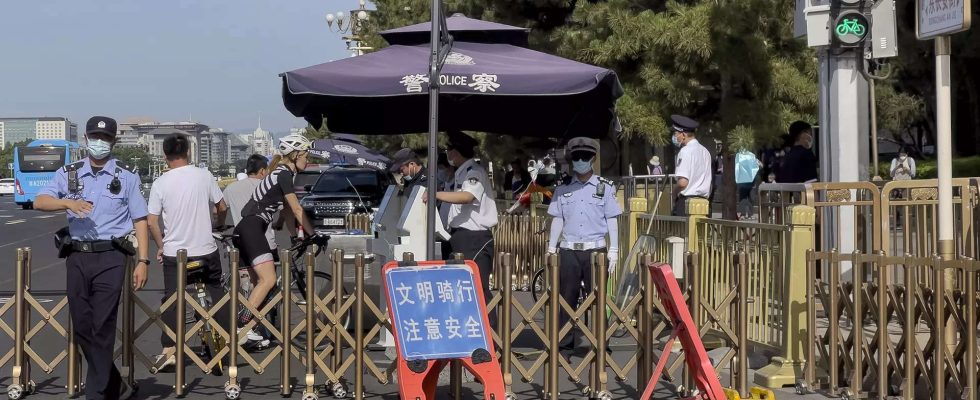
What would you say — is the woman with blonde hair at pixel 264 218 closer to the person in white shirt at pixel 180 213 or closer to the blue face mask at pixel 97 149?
the person in white shirt at pixel 180 213

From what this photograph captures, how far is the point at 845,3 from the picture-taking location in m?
11.1

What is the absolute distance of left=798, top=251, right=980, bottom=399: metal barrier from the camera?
7.21 m

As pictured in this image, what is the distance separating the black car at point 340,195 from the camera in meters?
29.1

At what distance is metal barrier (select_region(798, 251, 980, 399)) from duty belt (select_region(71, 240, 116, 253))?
4288mm

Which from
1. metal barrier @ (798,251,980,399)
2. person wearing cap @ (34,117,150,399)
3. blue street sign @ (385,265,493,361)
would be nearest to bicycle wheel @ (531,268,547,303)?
metal barrier @ (798,251,980,399)

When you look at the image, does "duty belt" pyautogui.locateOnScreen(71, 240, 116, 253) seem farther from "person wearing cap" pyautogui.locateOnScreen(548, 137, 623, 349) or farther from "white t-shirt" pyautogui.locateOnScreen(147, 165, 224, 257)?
"person wearing cap" pyautogui.locateOnScreen(548, 137, 623, 349)

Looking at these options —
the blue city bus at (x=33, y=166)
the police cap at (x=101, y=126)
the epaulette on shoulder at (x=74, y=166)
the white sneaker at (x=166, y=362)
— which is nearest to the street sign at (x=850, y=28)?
the white sneaker at (x=166, y=362)

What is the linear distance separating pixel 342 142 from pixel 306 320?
29.2 meters

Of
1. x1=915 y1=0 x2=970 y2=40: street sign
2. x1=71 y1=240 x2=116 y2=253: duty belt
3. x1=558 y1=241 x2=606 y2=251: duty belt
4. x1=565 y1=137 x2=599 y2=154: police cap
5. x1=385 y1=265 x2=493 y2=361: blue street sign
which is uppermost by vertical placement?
x1=915 y1=0 x2=970 y2=40: street sign

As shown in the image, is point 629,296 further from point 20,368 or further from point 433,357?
point 20,368

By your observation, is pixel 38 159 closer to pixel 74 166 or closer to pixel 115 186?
pixel 74 166

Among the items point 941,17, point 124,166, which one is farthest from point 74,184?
point 941,17

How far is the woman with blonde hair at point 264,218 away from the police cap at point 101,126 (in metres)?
2.25

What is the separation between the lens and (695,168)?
12672 mm
